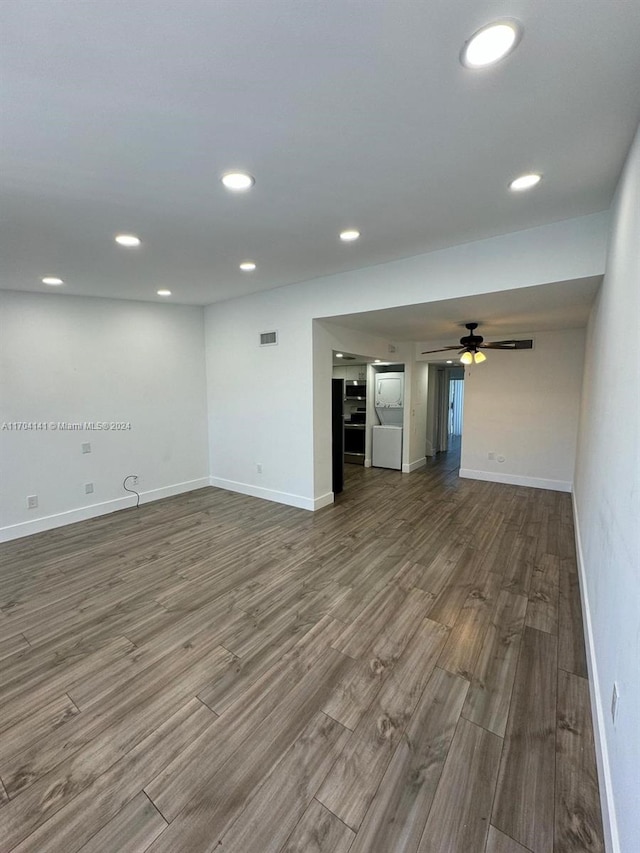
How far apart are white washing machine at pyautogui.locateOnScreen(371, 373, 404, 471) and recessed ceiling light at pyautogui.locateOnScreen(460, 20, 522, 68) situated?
5.50m

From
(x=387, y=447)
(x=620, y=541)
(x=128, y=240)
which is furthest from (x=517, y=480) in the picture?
(x=128, y=240)

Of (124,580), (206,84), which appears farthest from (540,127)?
(124,580)

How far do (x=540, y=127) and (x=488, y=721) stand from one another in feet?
9.23

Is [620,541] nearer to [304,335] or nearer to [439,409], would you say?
[304,335]

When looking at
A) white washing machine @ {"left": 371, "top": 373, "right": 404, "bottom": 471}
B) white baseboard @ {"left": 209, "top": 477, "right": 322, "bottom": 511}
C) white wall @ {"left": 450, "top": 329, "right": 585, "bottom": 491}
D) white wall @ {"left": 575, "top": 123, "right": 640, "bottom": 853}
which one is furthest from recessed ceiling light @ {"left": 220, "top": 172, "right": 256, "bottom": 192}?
white washing machine @ {"left": 371, "top": 373, "right": 404, "bottom": 471}

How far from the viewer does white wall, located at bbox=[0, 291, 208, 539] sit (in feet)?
12.9

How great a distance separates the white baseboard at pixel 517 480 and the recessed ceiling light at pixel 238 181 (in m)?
5.56

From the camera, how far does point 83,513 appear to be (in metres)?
4.44

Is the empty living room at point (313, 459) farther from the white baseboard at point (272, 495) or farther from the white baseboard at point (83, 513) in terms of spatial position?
the white baseboard at point (272, 495)

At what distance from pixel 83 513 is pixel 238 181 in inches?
170

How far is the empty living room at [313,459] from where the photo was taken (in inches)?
48.8

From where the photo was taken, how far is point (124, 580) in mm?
2998

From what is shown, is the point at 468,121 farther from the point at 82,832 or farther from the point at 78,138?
the point at 82,832

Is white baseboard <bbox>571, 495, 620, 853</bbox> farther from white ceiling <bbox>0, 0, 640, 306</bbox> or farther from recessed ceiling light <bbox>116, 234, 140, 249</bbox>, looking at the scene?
recessed ceiling light <bbox>116, 234, 140, 249</bbox>
